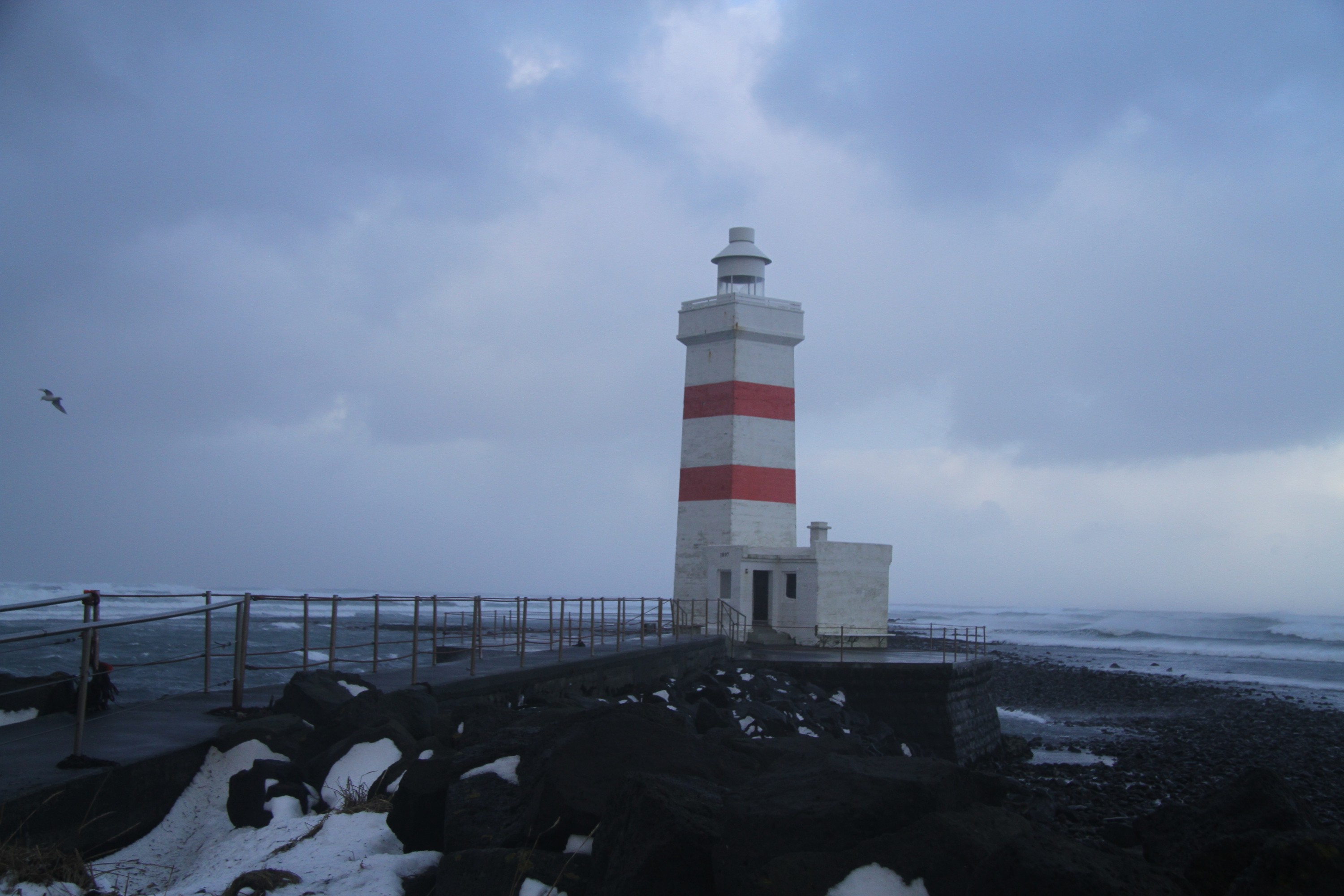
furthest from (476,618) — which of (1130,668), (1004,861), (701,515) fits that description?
(1130,668)

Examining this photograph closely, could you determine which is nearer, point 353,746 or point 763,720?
point 353,746

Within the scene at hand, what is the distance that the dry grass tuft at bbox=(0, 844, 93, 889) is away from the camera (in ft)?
12.6

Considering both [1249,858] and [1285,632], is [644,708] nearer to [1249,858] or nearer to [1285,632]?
[1249,858]

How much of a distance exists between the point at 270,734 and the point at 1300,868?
5.14 meters

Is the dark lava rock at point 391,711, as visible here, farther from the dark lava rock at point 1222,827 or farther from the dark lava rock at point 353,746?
the dark lava rock at point 1222,827

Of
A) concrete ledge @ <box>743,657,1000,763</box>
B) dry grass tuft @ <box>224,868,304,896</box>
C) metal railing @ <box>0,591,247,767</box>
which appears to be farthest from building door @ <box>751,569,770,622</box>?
dry grass tuft @ <box>224,868,304,896</box>

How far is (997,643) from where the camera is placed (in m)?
47.3

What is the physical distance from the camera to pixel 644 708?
571 cm

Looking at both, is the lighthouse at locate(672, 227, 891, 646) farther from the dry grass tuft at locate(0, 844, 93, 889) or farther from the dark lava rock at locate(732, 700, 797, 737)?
the dry grass tuft at locate(0, 844, 93, 889)

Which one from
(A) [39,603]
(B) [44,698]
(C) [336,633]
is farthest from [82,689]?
(C) [336,633]

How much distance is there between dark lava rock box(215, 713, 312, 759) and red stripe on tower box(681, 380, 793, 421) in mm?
14226

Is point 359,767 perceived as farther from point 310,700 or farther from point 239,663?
point 239,663

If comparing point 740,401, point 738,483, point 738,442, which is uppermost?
point 740,401

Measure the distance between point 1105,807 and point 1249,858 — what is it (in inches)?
368
